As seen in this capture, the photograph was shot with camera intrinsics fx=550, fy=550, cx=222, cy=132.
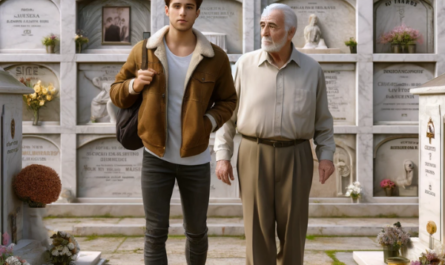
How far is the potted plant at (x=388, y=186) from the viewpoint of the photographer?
678cm

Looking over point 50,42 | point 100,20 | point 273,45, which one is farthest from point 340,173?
point 273,45

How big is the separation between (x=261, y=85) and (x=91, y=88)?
4329 millimetres

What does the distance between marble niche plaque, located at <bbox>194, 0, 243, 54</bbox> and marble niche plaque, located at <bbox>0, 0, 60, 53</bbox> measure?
1.86 meters

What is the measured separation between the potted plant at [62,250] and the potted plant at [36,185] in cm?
30

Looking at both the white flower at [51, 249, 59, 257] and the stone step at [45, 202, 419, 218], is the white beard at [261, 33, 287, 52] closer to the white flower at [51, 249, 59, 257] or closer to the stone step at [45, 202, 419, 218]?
the white flower at [51, 249, 59, 257]

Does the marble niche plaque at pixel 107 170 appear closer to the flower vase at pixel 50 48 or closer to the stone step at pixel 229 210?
the stone step at pixel 229 210

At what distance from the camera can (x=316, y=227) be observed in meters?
5.90

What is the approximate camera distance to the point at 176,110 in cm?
276

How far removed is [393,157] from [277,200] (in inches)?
A: 169

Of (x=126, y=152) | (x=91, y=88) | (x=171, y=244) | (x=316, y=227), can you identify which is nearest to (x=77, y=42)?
(x=91, y=88)

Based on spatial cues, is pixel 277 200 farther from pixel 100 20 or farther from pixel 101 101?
pixel 100 20

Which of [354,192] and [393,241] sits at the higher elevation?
[354,192]

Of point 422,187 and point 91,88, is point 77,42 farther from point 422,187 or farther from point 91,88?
point 422,187

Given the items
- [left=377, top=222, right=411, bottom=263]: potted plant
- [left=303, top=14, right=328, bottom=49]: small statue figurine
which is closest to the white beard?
[left=377, top=222, right=411, bottom=263]: potted plant
